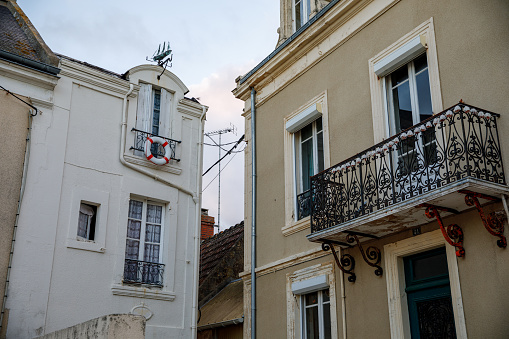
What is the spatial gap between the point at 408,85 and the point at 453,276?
315 cm

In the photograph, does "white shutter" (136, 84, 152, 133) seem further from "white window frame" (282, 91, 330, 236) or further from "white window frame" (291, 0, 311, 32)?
"white window frame" (282, 91, 330, 236)

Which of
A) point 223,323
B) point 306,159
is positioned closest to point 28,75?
point 306,159

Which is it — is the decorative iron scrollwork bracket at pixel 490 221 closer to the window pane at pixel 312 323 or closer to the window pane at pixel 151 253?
the window pane at pixel 312 323

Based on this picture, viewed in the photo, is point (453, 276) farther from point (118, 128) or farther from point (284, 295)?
point (118, 128)

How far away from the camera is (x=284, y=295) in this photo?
10258mm

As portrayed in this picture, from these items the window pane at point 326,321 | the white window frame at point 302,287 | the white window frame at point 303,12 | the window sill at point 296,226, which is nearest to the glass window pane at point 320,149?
the window sill at point 296,226

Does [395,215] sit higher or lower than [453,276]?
higher

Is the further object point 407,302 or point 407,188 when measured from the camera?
point 407,302

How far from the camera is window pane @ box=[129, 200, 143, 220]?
570 inches

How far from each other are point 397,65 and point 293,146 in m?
2.80

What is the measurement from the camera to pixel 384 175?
26.5 ft

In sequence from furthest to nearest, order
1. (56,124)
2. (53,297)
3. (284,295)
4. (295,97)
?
(56,124)
(53,297)
(295,97)
(284,295)

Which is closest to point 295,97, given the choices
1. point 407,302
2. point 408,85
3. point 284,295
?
point 408,85

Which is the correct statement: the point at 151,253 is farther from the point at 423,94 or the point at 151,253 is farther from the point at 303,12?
the point at 423,94
